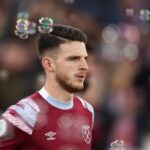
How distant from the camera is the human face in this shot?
63.0 inches

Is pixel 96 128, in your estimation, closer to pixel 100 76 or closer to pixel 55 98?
pixel 100 76

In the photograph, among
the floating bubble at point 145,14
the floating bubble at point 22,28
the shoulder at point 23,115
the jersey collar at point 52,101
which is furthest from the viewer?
the floating bubble at point 145,14

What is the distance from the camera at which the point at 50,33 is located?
1.70 m

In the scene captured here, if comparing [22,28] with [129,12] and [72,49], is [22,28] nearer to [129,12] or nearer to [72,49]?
[72,49]

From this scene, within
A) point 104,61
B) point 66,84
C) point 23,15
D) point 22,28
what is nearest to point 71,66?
point 66,84

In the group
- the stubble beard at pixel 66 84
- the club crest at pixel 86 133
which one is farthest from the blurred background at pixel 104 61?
the stubble beard at pixel 66 84

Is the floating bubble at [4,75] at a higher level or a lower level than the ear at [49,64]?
lower

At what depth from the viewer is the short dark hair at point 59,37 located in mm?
1654

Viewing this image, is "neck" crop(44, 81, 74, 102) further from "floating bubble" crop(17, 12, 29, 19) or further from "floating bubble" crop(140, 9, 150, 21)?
"floating bubble" crop(140, 9, 150, 21)

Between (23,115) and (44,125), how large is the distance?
0.08 meters

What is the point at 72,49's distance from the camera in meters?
1.63

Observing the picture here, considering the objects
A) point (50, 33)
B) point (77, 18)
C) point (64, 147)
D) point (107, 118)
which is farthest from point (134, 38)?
point (64, 147)

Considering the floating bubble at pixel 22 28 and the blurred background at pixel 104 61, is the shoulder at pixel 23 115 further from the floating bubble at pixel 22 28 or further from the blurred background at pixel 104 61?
the floating bubble at pixel 22 28

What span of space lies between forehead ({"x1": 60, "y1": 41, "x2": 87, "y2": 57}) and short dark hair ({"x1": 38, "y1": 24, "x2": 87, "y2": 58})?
1 centimetres
